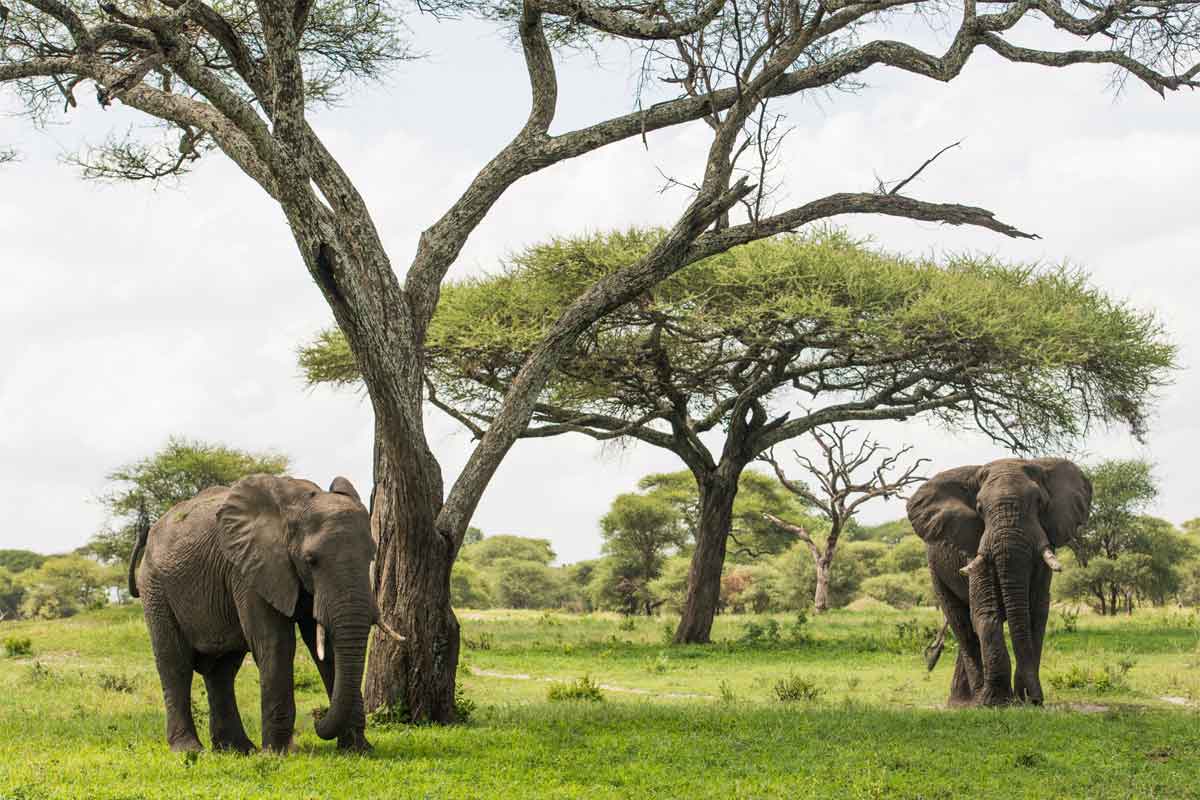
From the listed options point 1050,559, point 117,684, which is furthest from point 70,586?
point 1050,559

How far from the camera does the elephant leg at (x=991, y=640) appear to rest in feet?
43.6

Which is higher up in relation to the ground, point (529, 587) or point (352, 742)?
point (529, 587)

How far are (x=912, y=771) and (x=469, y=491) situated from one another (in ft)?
17.0

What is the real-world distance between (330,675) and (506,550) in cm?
6988

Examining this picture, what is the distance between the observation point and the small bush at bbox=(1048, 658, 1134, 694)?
15.9m

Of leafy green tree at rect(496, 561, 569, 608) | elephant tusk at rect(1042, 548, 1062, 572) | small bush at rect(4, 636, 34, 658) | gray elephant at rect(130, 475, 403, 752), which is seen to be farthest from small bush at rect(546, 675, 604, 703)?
leafy green tree at rect(496, 561, 569, 608)

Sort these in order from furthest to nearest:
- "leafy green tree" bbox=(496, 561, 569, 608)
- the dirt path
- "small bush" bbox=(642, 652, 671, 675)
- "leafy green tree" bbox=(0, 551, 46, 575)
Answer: "leafy green tree" bbox=(0, 551, 46, 575)
"leafy green tree" bbox=(496, 561, 569, 608)
"small bush" bbox=(642, 652, 671, 675)
the dirt path

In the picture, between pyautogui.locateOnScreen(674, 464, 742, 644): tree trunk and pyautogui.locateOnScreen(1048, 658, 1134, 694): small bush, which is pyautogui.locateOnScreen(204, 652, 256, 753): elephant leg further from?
pyautogui.locateOnScreen(674, 464, 742, 644): tree trunk

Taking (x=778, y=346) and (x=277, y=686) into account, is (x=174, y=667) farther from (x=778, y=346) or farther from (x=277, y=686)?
(x=778, y=346)

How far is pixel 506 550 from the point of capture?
7950cm

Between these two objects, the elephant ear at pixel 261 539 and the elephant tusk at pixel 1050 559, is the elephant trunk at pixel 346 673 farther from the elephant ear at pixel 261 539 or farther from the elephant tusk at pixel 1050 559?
the elephant tusk at pixel 1050 559

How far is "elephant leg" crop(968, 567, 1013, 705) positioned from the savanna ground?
0.60m

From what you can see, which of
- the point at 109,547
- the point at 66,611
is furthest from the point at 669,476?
the point at 66,611

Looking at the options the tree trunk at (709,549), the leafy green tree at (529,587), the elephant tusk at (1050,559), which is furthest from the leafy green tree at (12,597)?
the elephant tusk at (1050,559)
